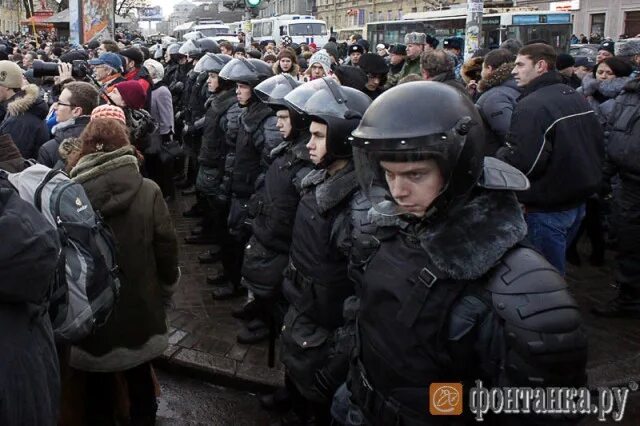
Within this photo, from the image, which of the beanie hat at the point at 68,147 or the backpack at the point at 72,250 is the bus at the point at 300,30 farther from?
the backpack at the point at 72,250

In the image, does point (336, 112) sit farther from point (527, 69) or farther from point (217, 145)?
point (217, 145)

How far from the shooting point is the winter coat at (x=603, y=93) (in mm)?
7205

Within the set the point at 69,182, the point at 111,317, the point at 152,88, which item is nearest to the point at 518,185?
the point at 69,182

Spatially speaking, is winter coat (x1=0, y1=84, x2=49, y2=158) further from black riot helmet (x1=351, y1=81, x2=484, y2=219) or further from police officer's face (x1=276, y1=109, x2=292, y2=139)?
A: black riot helmet (x1=351, y1=81, x2=484, y2=219)


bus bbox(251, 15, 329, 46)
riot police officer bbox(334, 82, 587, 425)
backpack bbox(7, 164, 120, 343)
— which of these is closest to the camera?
riot police officer bbox(334, 82, 587, 425)

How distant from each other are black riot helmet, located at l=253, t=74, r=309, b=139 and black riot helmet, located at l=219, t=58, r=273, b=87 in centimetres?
77

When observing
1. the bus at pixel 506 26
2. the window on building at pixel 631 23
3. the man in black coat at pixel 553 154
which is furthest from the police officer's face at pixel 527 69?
the window on building at pixel 631 23

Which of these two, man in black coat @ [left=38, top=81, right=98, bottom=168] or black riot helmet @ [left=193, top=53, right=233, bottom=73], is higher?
black riot helmet @ [left=193, top=53, right=233, bottom=73]

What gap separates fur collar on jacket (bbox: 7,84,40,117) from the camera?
536 centimetres

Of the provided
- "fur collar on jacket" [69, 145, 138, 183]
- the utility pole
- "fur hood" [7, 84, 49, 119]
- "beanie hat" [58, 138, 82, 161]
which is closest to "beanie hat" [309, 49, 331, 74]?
the utility pole

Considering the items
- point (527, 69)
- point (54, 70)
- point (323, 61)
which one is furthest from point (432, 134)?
point (323, 61)

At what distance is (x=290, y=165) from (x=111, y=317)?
1.40 metres

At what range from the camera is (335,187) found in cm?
321

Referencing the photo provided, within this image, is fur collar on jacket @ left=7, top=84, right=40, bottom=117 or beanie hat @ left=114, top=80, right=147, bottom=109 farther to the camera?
beanie hat @ left=114, top=80, right=147, bottom=109
